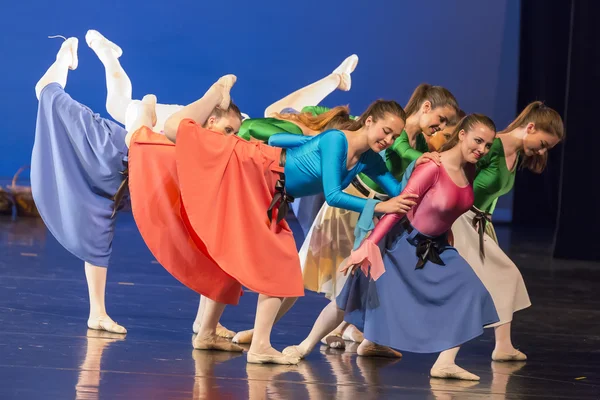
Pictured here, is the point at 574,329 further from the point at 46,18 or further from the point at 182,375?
the point at 46,18

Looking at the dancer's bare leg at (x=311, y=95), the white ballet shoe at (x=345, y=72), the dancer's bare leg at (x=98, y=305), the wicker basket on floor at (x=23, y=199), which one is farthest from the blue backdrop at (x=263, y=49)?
the dancer's bare leg at (x=98, y=305)

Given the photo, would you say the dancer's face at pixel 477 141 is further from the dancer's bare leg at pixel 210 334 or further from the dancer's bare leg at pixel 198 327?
the dancer's bare leg at pixel 198 327

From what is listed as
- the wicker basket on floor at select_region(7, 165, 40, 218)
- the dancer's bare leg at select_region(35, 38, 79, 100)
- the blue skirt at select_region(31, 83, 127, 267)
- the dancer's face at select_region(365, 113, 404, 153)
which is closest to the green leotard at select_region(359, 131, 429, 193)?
the dancer's face at select_region(365, 113, 404, 153)

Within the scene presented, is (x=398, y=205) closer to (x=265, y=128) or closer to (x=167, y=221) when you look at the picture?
(x=167, y=221)

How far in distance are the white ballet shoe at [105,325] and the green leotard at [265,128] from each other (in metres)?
1.05

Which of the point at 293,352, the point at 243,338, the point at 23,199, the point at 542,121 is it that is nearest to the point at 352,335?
the point at 243,338

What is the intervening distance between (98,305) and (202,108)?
3.35 feet

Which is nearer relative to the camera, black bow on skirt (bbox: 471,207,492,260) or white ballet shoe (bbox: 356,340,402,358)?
white ballet shoe (bbox: 356,340,402,358)

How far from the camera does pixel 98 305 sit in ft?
14.0

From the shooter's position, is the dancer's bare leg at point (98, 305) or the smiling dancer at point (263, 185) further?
the dancer's bare leg at point (98, 305)

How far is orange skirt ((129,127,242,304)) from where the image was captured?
390 cm

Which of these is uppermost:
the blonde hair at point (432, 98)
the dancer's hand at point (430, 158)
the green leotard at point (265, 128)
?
the blonde hair at point (432, 98)

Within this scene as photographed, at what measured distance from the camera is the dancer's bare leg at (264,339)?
3.73 metres

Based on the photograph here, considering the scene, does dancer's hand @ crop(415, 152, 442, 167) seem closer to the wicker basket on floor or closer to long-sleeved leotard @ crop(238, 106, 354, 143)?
long-sleeved leotard @ crop(238, 106, 354, 143)
